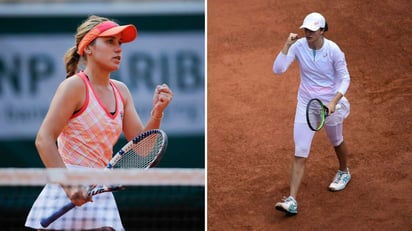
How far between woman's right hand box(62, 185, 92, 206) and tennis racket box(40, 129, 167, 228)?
177 millimetres

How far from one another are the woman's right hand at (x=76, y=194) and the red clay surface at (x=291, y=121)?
196cm

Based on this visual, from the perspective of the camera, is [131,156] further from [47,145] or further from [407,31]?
[407,31]

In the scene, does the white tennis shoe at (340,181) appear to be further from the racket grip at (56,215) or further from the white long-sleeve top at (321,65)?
the racket grip at (56,215)

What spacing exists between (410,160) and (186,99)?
1.44 m

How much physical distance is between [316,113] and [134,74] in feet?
3.22

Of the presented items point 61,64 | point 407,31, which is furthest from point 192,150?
point 407,31

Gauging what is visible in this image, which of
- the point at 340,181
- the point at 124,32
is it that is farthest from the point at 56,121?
Answer: the point at 340,181

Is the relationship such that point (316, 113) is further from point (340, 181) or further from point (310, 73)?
point (340, 181)

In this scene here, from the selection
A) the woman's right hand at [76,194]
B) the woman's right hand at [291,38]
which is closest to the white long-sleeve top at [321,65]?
the woman's right hand at [291,38]

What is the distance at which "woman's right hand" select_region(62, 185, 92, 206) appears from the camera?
131 inches

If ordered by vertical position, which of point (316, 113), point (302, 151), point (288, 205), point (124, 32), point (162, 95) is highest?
point (124, 32)

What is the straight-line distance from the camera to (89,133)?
3543mm

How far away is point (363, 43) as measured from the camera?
609 centimetres

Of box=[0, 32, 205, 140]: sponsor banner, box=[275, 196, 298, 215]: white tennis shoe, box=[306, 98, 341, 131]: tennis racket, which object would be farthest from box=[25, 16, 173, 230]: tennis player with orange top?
box=[275, 196, 298, 215]: white tennis shoe
